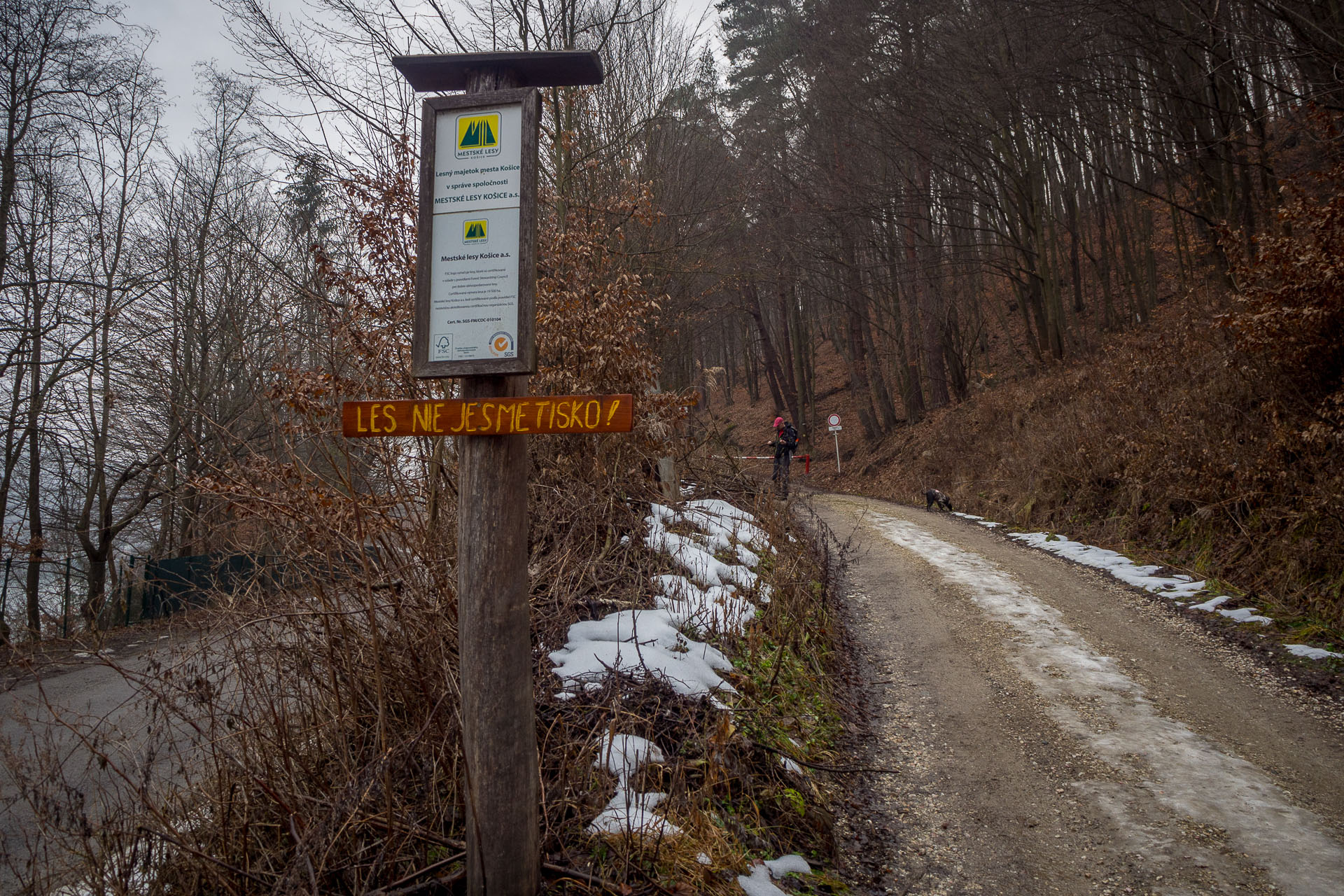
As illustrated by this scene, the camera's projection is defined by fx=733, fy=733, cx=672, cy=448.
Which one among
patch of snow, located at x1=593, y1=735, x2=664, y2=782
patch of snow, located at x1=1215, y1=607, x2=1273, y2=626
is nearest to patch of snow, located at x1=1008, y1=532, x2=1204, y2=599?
patch of snow, located at x1=1215, y1=607, x2=1273, y2=626

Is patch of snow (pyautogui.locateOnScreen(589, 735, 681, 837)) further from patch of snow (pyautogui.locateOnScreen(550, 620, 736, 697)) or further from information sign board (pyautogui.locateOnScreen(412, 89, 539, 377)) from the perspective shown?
information sign board (pyautogui.locateOnScreen(412, 89, 539, 377))

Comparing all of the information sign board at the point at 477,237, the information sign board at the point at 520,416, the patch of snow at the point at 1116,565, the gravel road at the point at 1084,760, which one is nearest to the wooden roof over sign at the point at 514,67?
the information sign board at the point at 477,237

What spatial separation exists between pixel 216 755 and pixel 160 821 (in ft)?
0.94

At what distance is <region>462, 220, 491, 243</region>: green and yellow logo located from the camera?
2.66 m

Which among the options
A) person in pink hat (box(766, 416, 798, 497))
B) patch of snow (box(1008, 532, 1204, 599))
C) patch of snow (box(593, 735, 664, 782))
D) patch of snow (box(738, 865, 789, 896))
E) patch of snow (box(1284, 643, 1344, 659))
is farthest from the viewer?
person in pink hat (box(766, 416, 798, 497))

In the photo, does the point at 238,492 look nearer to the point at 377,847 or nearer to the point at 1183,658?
the point at 377,847

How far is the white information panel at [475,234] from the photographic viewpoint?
260 cm

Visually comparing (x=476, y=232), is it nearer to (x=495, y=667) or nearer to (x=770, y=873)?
(x=495, y=667)

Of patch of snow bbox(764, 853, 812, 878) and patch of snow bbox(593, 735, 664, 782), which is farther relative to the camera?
patch of snow bbox(593, 735, 664, 782)

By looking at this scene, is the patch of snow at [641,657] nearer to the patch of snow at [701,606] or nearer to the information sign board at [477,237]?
the patch of snow at [701,606]

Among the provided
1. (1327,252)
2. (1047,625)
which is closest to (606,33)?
(1047,625)

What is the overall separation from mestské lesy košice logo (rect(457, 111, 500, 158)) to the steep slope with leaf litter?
5.14ft

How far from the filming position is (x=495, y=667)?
2.58m

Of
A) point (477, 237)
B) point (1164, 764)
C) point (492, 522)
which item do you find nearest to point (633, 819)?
point (492, 522)
